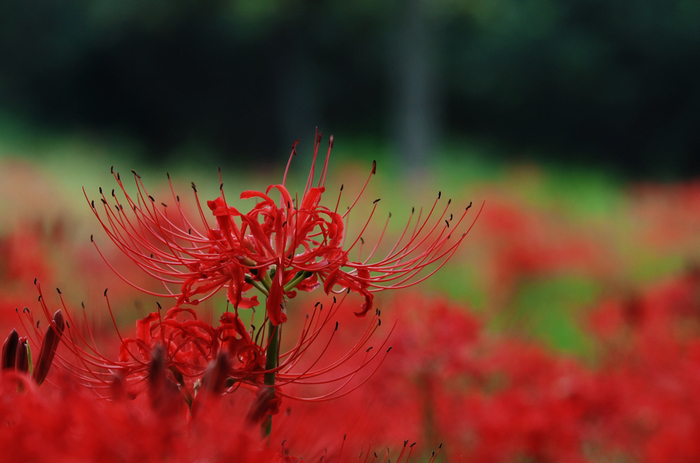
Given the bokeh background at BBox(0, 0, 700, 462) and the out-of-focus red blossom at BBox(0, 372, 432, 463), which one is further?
the bokeh background at BBox(0, 0, 700, 462)

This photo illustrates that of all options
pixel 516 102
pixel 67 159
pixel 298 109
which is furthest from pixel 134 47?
pixel 516 102

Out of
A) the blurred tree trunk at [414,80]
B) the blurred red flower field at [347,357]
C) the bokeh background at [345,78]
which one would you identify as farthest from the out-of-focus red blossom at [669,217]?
the bokeh background at [345,78]

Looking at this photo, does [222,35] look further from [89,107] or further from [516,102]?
[516,102]

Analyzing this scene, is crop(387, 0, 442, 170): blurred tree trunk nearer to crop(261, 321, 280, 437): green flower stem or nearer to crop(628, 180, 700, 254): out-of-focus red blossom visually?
crop(628, 180, 700, 254): out-of-focus red blossom

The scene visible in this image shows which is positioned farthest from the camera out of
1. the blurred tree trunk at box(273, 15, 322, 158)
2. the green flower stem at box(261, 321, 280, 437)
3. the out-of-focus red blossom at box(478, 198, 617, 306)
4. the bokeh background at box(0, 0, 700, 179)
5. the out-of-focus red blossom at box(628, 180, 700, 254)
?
the bokeh background at box(0, 0, 700, 179)

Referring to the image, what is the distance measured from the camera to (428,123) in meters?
6.21

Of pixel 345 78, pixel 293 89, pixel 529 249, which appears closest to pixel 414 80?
pixel 293 89

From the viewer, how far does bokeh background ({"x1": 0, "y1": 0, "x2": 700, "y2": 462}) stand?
315 cm

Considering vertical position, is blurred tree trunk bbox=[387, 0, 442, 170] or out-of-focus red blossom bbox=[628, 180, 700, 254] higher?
blurred tree trunk bbox=[387, 0, 442, 170]

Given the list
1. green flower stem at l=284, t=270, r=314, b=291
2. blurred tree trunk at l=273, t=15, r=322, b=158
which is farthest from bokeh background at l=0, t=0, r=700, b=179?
→ green flower stem at l=284, t=270, r=314, b=291

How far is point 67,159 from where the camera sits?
520 centimetres

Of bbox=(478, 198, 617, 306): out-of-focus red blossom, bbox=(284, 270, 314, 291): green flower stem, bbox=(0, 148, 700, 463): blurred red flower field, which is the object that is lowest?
bbox=(478, 198, 617, 306): out-of-focus red blossom

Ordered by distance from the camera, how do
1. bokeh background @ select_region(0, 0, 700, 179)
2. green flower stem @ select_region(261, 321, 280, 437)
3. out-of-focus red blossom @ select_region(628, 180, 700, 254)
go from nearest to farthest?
green flower stem @ select_region(261, 321, 280, 437), out-of-focus red blossom @ select_region(628, 180, 700, 254), bokeh background @ select_region(0, 0, 700, 179)

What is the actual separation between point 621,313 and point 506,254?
110 cm
